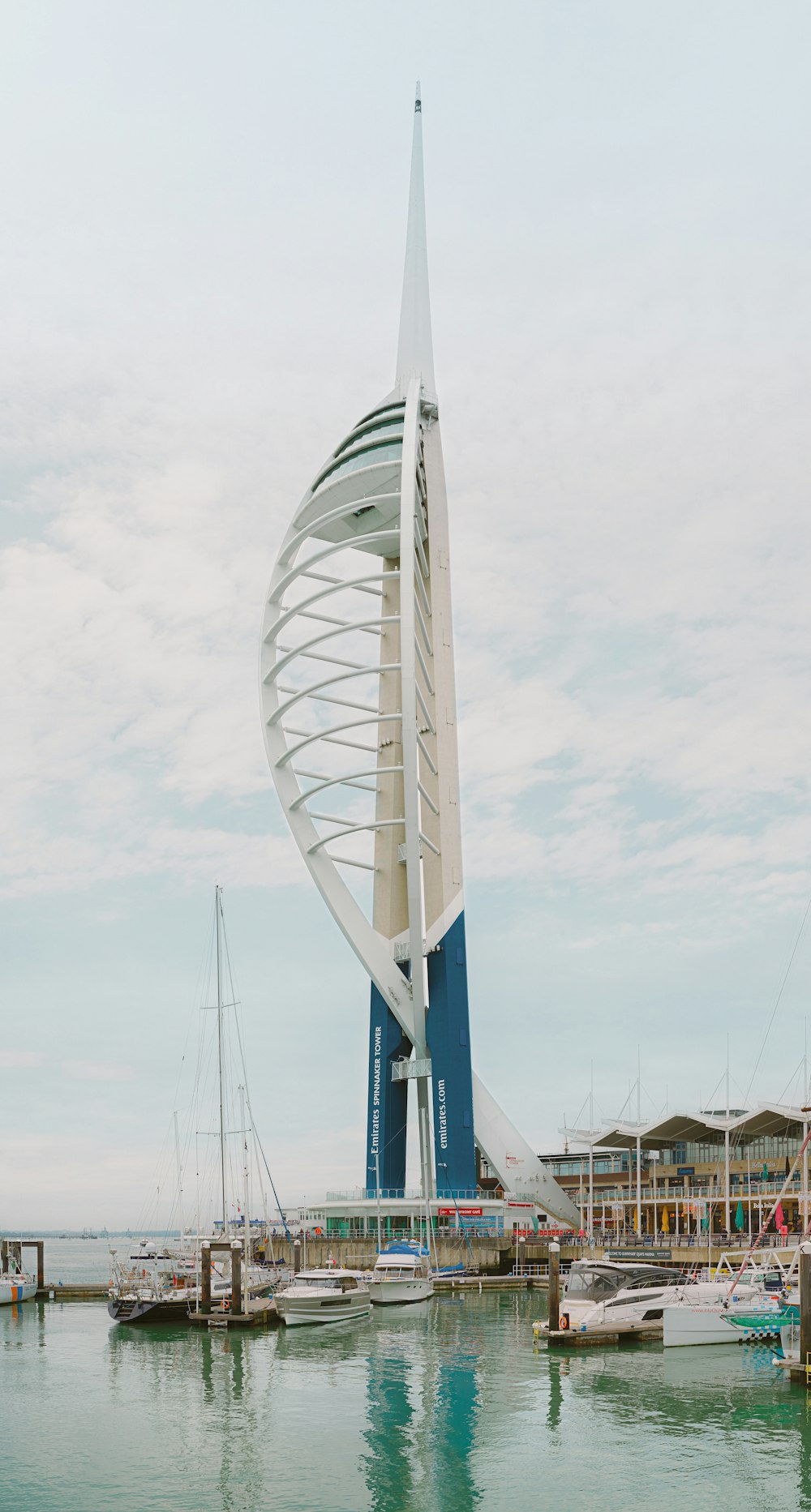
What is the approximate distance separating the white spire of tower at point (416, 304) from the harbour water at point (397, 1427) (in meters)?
45.0

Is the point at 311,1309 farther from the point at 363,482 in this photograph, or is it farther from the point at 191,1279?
the point at 363,482

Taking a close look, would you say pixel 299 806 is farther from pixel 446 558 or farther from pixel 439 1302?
pixel 439 1302

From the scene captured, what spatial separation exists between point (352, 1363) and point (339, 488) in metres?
40.0

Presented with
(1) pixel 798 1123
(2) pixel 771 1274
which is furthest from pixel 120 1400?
(1) pixel 798 1123

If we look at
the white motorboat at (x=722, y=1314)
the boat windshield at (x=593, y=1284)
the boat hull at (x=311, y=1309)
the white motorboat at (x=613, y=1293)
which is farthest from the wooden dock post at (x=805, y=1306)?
the boat hull at (x=311, y=1309)

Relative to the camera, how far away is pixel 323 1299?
127 feet

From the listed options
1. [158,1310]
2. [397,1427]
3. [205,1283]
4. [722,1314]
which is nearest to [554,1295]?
[722,1314]

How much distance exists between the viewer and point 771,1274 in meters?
34.1

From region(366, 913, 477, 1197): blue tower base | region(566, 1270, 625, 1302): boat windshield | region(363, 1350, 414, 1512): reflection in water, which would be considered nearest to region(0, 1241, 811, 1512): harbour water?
region(363, 1350, 414, 1512): reflection in water

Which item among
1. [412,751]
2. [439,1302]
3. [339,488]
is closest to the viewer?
[439,1302]

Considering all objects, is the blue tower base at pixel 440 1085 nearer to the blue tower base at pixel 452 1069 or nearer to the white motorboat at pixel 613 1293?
the blue tower base at pixel 452 1069

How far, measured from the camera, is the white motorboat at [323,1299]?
125 ft

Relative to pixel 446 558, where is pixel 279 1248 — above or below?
below

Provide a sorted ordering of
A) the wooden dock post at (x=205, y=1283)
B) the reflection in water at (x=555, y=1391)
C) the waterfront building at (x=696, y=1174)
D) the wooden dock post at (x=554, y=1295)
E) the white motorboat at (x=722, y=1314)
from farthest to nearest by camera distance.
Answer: the waterfront building at (x=696, y=1174) < the wooden dock post at (x=205, y=1283) < the wooden dock post at (x=554, y=1295) < the white motorboat at (x=722, y=1314) < the reflection in water at (x=555, y=1391)
